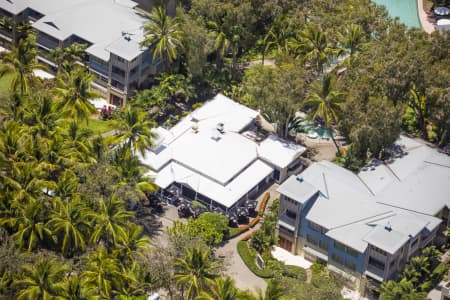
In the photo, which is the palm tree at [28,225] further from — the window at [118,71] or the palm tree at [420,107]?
the palm tree at [420,107]

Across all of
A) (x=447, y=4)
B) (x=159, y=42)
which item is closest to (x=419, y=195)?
(x=159, y=42)

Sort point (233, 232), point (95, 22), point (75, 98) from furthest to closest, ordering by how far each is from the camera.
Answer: point (95, 22) < point (75, 98) < point (233, 232)

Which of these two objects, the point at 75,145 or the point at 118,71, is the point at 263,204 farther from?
the point at 118,71

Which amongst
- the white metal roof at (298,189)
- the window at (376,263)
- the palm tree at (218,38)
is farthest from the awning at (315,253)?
the palm tree at (218,38)

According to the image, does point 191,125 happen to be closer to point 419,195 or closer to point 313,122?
point 313,122

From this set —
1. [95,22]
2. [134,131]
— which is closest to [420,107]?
[134,131]

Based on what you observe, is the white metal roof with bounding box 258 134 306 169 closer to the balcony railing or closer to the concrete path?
the concrete path
